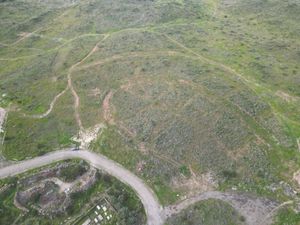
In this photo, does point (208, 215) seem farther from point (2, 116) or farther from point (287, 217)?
point (2, 116)

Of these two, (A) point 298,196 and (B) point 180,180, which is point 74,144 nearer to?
(B) point 180,180

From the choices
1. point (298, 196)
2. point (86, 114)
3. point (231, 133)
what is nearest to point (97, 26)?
point (86, 114)

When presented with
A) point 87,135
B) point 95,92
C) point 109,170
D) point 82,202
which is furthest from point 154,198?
point 95,92

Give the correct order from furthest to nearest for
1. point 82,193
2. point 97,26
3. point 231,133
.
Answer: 1. point 97,26
2. point 231,133
3. point 82,193

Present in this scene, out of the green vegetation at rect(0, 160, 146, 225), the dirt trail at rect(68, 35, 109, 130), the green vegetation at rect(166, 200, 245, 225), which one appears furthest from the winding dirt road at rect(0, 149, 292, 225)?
the dirt trail at rect(68, 35, 109, 130)

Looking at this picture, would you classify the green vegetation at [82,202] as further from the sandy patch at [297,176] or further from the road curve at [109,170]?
the sandy patch at [297,176]

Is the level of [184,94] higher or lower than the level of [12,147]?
higher
